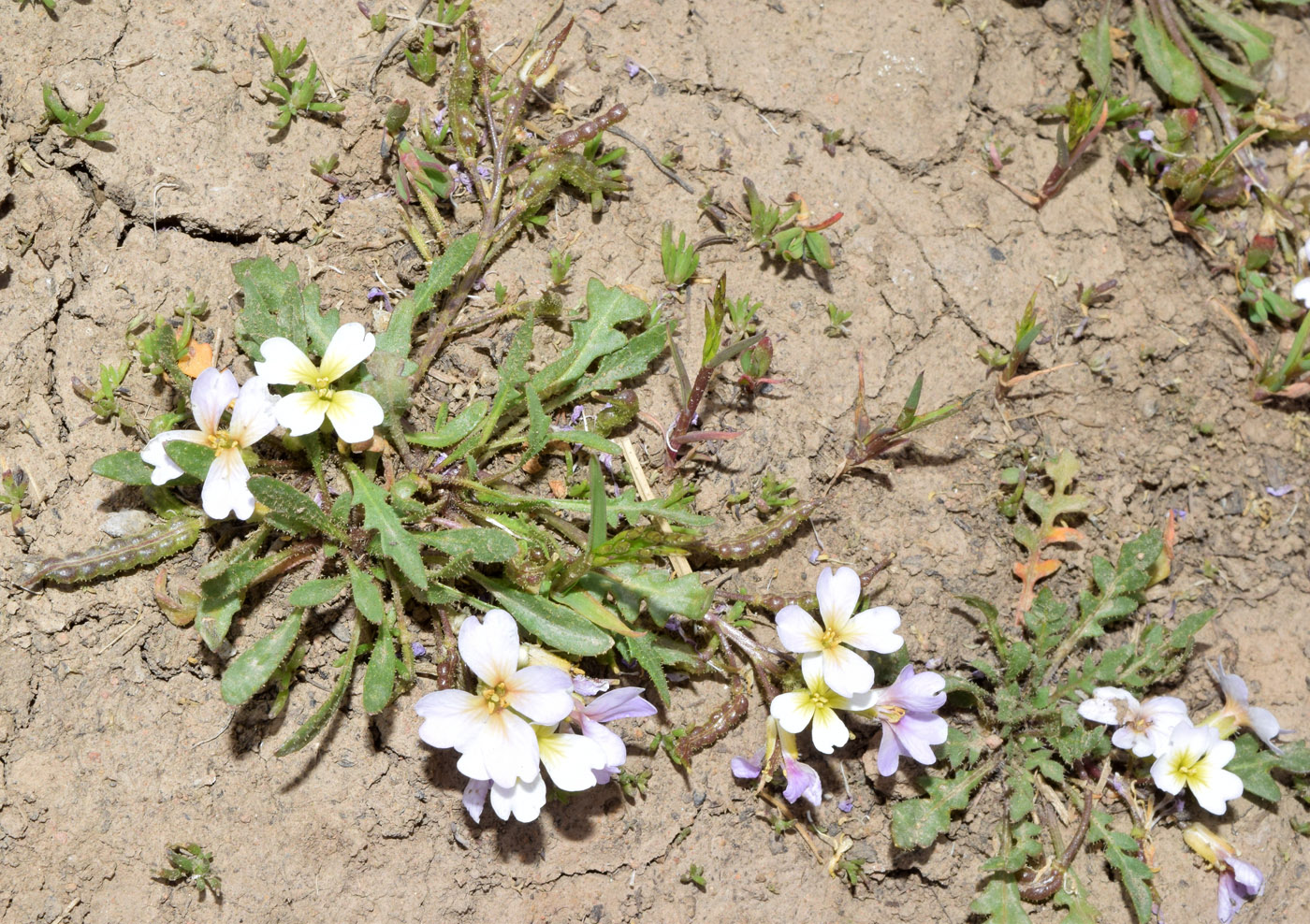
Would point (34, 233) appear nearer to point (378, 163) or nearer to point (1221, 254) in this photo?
point (378, 163)

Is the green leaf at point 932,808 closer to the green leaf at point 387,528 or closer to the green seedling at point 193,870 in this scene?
the green leaf at point 387,528

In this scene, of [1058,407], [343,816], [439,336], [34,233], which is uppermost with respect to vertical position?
[34,233]

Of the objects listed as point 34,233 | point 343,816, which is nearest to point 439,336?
point 34,233

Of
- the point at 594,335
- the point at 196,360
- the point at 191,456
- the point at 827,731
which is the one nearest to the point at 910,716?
the point at 827,731

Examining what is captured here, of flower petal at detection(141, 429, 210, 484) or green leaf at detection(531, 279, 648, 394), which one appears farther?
green leaf at detection(531, 279, 648, 394)

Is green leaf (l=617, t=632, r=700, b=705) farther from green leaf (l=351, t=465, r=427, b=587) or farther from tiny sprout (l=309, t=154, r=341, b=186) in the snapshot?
tiny sprout (l=309, t=154, r=341, b=186)

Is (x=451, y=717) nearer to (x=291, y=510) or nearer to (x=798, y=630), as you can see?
(x=291, y=510)

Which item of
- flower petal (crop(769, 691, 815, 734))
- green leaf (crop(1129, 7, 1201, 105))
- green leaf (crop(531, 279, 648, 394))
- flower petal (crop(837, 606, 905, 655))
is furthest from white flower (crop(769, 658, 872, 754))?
green leaf (crop(1129, 7, 1201, 105))
